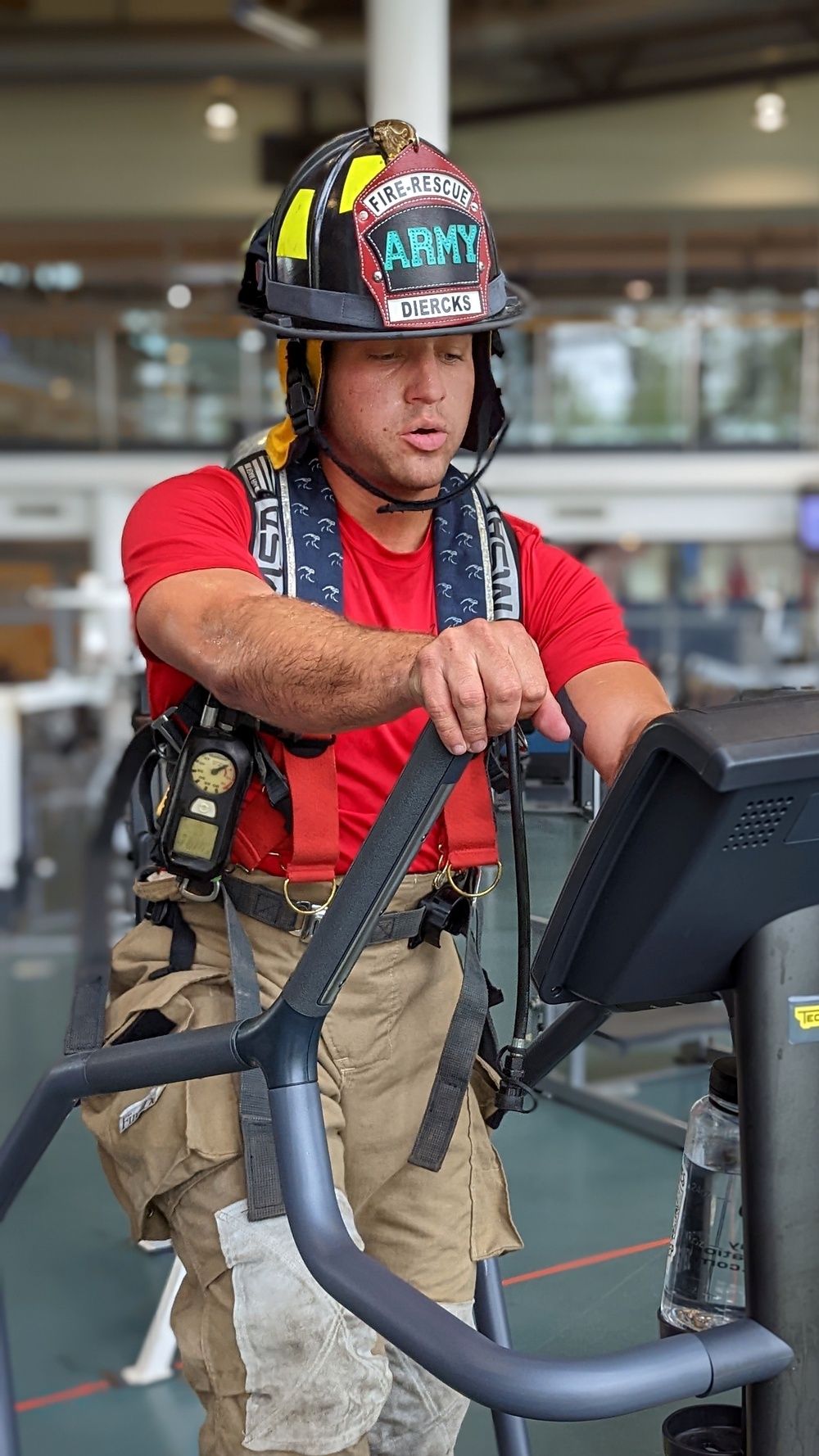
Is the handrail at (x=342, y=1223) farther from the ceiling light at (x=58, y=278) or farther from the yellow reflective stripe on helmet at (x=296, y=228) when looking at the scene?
the ceiling light at (x=58, y=278)

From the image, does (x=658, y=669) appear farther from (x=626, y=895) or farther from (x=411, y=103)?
(x=626, y=895)

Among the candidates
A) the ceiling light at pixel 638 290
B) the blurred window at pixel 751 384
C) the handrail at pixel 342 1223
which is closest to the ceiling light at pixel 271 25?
the ceiling light at pixel 638 290

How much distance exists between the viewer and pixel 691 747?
0.91 meters

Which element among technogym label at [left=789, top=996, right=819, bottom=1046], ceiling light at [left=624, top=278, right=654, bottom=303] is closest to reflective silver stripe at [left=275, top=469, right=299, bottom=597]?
technogym label at [left=789, top=996, right=819, bottom=1046]

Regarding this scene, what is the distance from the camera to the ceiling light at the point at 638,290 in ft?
49.5

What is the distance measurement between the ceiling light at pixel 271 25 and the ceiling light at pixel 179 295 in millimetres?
3817

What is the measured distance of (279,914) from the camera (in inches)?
63.8

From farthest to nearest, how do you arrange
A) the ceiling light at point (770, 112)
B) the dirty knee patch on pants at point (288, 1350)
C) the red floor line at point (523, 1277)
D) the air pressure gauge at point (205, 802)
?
1. the ceiling light at point (770, 112)
2. the red floor line at point (523, 1277)
3. the air pressure gauge at point (205, 802)
4. the dirty knee patch on pants at point (288, 1350)

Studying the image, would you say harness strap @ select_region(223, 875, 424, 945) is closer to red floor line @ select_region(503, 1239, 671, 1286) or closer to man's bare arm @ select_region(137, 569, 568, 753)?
man's bare arm @ select_region(137, 569, 568, 753)

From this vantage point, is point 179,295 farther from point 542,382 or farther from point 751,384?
point 751,384

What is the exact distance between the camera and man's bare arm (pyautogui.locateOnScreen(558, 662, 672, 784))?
1.52 m

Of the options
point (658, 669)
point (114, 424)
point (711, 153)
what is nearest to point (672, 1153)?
point (658, 669)

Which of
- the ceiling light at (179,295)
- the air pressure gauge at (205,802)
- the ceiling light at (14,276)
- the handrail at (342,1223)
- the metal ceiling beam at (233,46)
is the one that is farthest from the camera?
the ceiling light at (179,295)

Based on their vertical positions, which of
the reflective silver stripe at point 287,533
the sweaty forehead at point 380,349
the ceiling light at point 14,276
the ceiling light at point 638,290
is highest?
the ceiling light at point 14,276
